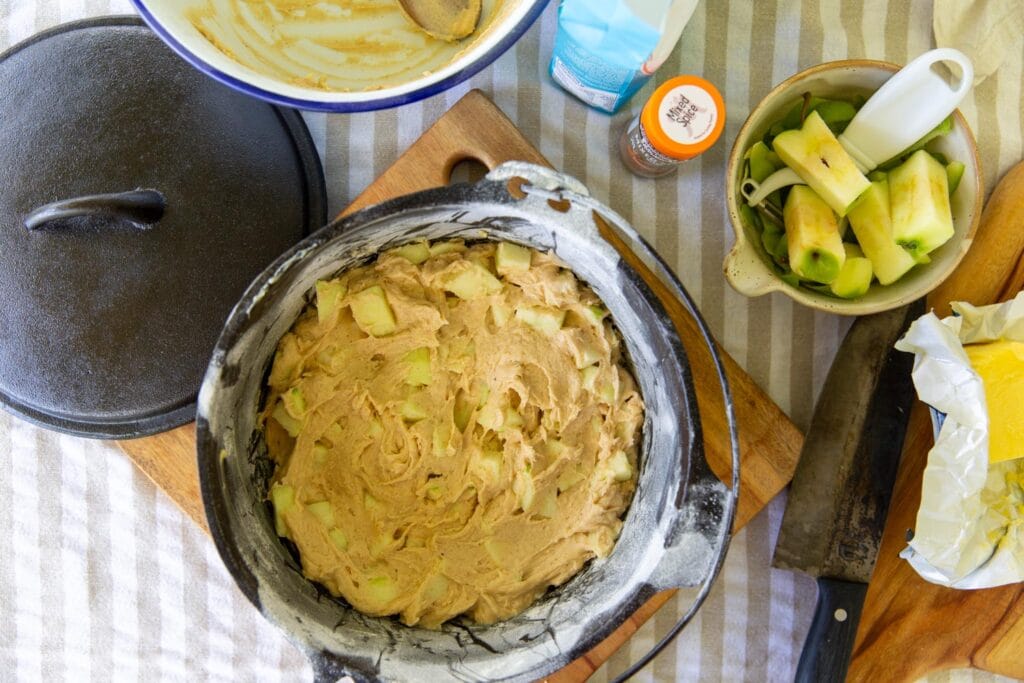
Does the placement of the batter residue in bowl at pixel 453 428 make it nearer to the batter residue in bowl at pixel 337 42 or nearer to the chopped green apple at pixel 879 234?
the batter residue in bowl at pixel 337 42

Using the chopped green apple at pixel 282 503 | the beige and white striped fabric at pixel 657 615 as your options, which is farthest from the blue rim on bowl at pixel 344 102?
the chopped green apple at pixel 282 503

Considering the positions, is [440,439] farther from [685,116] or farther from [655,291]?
[685,116]

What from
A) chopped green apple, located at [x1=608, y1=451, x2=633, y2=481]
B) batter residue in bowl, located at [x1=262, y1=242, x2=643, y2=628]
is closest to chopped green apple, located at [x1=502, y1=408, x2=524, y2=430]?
batter residue in bowl, located at [x1=262, y1=242, x2=643, y2=628]

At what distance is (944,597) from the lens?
1.02 m

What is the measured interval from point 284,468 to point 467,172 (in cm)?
43

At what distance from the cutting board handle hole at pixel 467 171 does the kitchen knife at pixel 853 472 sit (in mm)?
508

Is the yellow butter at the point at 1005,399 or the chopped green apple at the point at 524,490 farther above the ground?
the yellow butter at the point at 1005,399

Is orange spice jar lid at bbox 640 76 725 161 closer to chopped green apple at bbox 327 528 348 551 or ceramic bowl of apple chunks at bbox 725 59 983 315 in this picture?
ceramic bowl of apple chunks at bbox 725 59 983 315

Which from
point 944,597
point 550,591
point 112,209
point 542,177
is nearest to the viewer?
point 542,177

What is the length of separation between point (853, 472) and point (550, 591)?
397mm

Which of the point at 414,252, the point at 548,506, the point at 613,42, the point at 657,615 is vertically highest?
the point at 613,42

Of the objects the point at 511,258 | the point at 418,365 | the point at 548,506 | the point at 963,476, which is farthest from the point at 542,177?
the point at 963,476

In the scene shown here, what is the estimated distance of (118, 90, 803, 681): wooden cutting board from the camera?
943 mm

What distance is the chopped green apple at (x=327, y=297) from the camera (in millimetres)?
847
